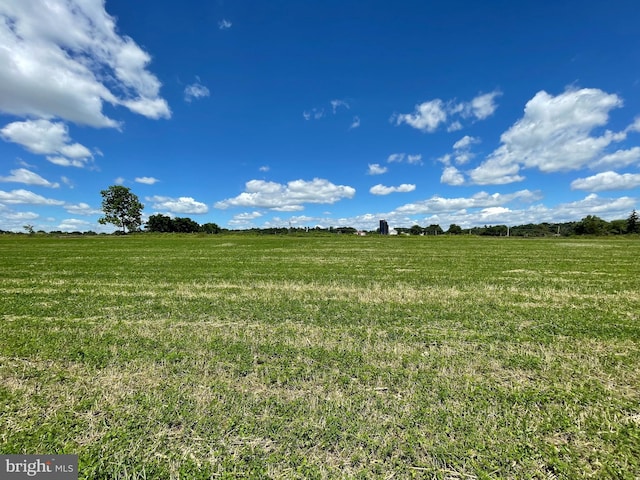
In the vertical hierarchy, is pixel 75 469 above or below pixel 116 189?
below

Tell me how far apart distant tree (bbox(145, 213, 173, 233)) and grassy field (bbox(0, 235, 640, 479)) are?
4956 inches

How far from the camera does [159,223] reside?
119688 mm

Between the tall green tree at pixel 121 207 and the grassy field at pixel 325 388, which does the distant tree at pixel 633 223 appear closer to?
the grassy field at pixel 325 388

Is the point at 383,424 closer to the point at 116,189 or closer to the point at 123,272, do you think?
the point at 123,272

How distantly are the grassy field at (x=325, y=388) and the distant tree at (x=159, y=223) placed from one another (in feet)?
413

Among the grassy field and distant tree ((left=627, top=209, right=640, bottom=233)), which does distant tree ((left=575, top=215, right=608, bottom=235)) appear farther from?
the grassy field

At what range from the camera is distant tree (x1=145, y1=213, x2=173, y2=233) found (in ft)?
387

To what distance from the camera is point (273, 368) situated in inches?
169

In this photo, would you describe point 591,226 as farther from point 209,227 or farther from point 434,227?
point 209,227

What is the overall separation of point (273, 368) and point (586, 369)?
4.59 metres

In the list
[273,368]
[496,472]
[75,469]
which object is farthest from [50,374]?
[496,472]

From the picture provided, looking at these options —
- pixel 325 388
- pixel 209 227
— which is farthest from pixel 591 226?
pixel 209 227

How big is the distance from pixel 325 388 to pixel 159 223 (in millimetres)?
133497

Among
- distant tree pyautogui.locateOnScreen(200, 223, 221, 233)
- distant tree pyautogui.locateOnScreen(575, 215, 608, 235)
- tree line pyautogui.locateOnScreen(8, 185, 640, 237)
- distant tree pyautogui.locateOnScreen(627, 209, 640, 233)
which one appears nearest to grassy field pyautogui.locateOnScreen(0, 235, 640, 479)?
tree line pyautogui.locateOnScreen(8, 185, 640, 237)
